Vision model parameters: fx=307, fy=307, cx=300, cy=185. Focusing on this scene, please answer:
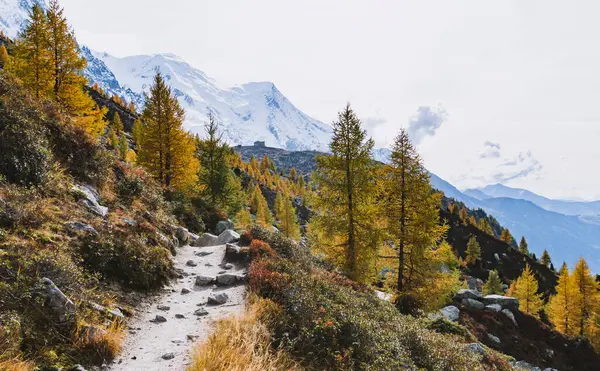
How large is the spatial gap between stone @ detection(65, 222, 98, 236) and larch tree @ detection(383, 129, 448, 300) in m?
14.8

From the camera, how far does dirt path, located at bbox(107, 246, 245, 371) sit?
5399 millimetres

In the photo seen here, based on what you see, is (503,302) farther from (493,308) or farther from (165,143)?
(165,143)

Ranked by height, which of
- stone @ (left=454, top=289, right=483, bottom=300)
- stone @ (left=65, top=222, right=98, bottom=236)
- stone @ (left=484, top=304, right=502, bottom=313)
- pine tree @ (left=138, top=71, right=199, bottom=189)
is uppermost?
pine tree @ (left=138, top=71, right=199, bottom=189)

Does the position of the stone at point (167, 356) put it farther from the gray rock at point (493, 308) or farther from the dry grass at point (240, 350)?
the gray rock at point (493, 308)

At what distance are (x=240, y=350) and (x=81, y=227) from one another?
5.64 metres

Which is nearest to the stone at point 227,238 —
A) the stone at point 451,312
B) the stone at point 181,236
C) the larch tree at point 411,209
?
the stone at point 181,236

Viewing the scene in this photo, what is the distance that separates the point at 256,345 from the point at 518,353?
104 feet

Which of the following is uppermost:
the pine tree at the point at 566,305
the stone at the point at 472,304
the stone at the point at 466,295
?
the stone at the point at 466,295

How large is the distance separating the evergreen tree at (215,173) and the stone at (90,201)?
15797 mm

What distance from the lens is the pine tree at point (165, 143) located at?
75.6ft

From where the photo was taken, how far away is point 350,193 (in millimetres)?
17844

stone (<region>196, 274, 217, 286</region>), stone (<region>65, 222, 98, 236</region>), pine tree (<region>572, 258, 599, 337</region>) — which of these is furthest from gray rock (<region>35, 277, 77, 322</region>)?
pine tree (<region>572, 258, 599, 337</region>)

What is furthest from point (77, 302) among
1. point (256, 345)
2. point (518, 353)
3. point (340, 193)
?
point (518, 353)

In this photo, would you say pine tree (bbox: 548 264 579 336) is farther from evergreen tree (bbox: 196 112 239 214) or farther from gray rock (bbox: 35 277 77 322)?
gray rock (bbox: 35 277 77 322)
